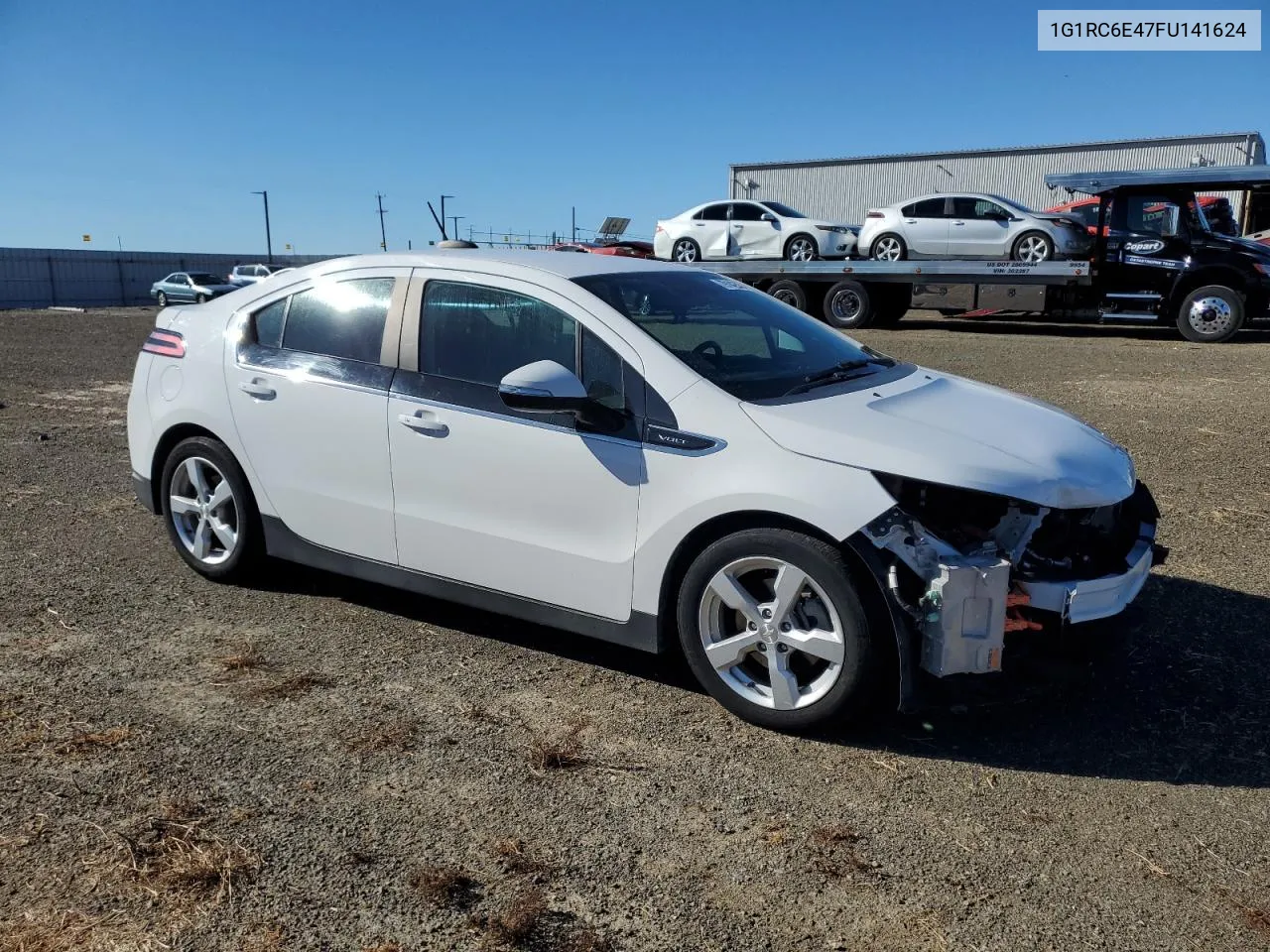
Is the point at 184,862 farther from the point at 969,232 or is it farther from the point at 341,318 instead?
the point at 969,232

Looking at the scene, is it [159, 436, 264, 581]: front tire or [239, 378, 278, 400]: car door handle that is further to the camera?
[159, 436, 264, 581]: front tire

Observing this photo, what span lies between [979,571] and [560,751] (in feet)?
4.87

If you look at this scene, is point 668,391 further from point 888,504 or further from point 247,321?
point 247,321

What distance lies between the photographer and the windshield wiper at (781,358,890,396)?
4059 mm

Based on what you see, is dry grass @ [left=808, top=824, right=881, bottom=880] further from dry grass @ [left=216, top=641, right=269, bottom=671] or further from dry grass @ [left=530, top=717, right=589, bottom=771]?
dry grass @ [left=216, top=641, right=269, bottom=671]

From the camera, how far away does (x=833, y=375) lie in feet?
14.2

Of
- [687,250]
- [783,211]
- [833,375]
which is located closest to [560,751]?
[833,375]

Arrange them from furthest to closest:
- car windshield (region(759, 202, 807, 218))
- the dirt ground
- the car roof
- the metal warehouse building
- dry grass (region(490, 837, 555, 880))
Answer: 1. the metal warehouse building
2. car windshield (region(759, 202, 807, 218))
3. the car roof
4. dry grass (region(490, 837, 555, 880))
5. the dirt ground

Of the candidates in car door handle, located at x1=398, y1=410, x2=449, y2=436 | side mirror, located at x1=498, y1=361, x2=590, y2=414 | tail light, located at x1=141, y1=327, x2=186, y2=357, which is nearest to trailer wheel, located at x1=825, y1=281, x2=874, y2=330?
tail light, located at x1=141, y1=327, x2=186, y2=357

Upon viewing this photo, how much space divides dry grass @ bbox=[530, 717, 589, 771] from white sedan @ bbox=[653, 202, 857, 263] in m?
18.2

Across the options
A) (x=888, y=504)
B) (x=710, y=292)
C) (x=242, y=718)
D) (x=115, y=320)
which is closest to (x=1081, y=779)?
(x=888, y=504)

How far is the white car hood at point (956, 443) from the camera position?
3439 millimetres

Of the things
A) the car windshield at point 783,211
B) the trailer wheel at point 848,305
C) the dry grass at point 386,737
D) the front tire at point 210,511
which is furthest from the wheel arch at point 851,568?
the car windshield at point 783,211

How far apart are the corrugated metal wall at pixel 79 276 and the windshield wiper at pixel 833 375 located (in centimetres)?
4274
